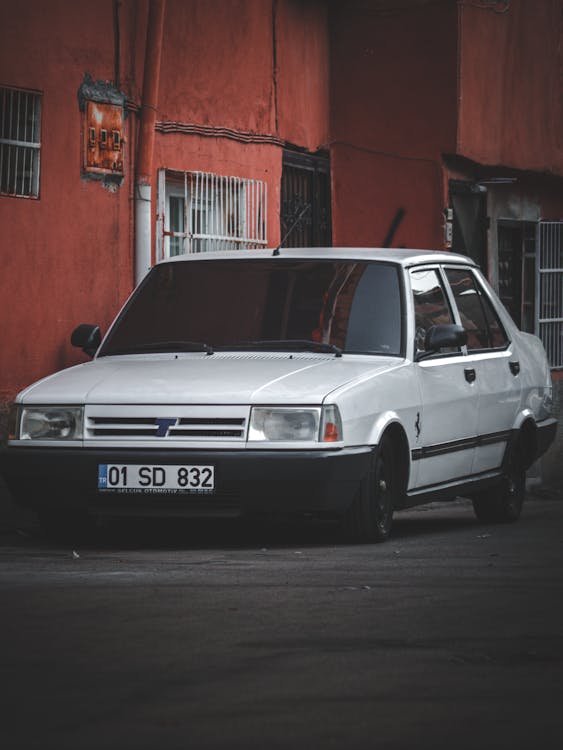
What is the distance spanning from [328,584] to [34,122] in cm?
695

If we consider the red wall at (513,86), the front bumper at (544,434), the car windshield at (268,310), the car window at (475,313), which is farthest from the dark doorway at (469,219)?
the car windshield at (268,310)

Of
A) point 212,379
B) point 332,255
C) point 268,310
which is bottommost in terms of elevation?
point 212,379

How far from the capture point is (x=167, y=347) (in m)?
10.1

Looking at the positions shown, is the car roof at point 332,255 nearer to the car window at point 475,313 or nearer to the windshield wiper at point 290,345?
the car window at point 475,313

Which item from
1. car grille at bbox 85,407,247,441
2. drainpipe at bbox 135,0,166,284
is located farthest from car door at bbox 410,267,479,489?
drainpipe at bbox 135,0,166,284

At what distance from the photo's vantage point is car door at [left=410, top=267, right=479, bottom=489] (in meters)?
10.1

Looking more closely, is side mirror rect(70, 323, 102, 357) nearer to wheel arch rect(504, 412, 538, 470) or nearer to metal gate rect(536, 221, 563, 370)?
wheel arch rect(504, 412, 538, 470)

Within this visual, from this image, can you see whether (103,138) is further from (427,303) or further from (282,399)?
(282,399)

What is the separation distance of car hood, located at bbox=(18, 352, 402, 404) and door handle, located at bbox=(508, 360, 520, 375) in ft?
6.36

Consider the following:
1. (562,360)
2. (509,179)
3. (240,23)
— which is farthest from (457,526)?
(562,360)

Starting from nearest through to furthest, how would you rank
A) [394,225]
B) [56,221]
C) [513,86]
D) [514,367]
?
[514,367] < [56,221] < [394,225] < [513,86]

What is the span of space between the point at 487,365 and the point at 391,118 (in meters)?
8.65

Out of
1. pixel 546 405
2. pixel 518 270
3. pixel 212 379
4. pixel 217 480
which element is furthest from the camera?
pixel 518 270

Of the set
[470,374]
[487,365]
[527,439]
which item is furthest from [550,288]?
[470,374]
